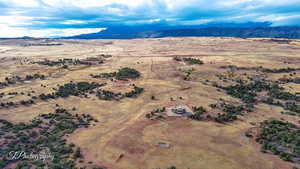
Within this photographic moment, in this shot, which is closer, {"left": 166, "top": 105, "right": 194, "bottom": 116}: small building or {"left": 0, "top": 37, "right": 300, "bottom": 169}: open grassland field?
{"left": 0, "top": 37, "right": 300, "bottom": 169}: open grassland field

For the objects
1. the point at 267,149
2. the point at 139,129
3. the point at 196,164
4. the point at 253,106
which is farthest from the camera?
the point at 253,106

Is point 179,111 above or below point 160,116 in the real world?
above

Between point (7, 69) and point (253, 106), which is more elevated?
point (7, 69)

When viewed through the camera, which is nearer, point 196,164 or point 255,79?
point 196,164

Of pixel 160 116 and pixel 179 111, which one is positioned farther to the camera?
pixel 179 111

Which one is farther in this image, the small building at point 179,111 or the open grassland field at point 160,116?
the small building at point 179,111

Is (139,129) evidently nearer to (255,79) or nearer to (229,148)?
(229,148)

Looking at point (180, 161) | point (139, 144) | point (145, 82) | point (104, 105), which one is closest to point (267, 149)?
point (180, 161)

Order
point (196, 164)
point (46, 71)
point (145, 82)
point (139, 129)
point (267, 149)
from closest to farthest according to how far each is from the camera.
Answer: point (196, 164) < point (267, 149) < point (139, 129) < point (145, 82) < point (46, 71)
